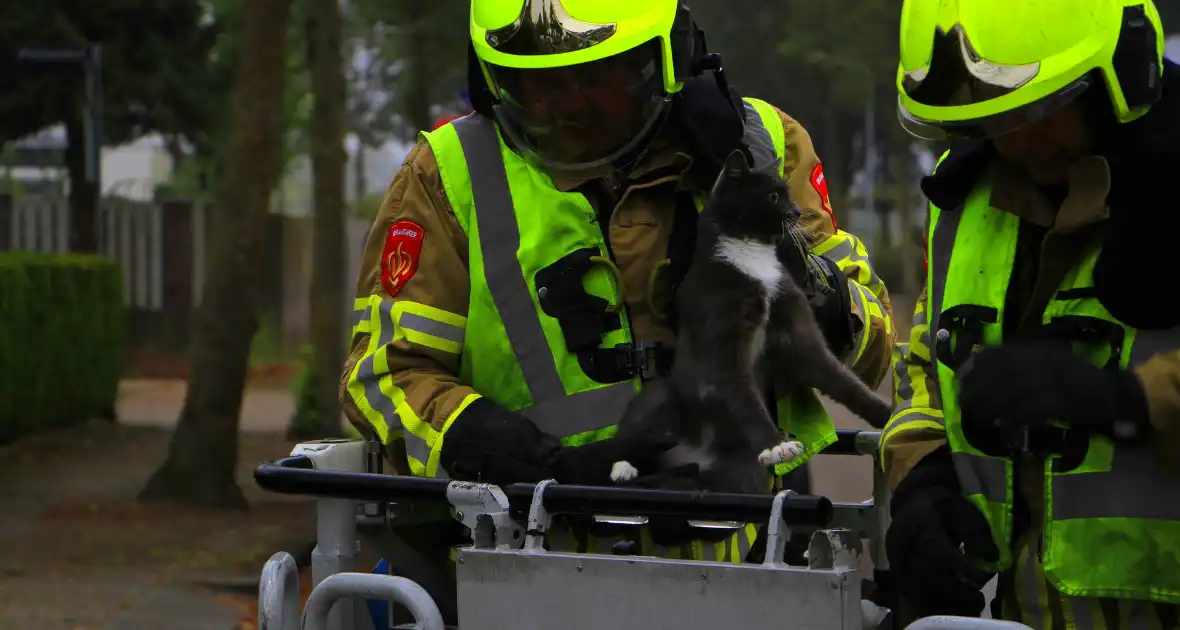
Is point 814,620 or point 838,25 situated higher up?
point 838,25

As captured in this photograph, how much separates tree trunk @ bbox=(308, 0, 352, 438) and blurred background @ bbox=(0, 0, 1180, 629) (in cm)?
2

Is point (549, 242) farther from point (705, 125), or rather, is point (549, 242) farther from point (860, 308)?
point (860, 308)

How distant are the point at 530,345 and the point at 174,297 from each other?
22.5m

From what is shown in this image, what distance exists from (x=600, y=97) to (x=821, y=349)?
85cm

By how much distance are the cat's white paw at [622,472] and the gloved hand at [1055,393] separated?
0.79m

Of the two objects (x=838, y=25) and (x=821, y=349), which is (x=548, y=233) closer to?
(x=821, y=349)

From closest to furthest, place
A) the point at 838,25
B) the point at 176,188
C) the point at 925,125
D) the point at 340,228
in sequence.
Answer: the point at 925,125
the point at 340,228
the point at 838,25
the point at 176,188

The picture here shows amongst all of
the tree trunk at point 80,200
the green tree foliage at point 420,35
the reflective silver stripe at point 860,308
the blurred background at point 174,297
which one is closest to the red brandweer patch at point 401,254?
the reflective silver stripe at point 860,308

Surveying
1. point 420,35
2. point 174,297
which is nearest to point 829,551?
point 420,35

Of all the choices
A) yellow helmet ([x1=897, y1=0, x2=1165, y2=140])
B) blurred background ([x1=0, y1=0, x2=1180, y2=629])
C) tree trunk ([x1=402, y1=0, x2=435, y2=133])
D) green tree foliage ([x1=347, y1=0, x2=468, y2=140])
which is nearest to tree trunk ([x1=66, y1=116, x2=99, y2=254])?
blurred background ([x1=0, y1=0, x2=1180, y2=629])

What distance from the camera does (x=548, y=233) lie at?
140 inches

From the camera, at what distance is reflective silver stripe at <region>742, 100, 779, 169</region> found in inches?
152

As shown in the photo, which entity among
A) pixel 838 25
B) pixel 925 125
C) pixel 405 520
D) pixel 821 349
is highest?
pixel 838 25

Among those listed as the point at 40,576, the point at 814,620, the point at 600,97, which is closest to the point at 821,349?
the point at 600,97
